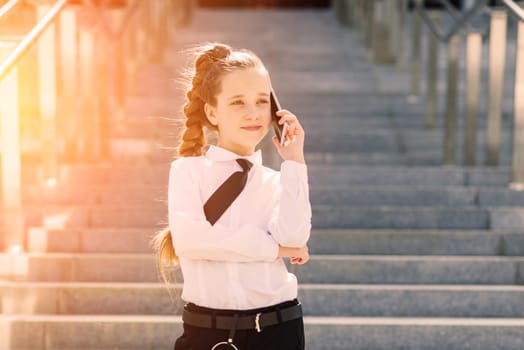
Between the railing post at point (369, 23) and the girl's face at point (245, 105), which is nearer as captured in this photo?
the girl's face at point (245, 105)

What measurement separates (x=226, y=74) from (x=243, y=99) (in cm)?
7

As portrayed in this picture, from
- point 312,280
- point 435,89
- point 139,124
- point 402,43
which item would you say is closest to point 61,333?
point 312,280

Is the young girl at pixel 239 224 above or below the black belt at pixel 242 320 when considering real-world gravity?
above

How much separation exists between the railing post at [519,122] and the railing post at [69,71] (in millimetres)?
2293

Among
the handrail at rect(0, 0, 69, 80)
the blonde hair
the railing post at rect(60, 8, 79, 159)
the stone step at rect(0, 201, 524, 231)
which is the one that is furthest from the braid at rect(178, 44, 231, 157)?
the railing post at rect(60, 8, 79, 159)

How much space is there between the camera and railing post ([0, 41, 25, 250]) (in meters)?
4.49

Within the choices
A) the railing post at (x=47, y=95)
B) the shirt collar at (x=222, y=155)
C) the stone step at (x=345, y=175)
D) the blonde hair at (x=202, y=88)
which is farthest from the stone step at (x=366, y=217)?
the shirt collar at (x=222, y=155)

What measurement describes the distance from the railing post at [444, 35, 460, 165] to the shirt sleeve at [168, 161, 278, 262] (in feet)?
12.4

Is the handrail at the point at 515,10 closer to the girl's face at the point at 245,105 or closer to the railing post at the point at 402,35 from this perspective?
the girl's face at the point at 245,105

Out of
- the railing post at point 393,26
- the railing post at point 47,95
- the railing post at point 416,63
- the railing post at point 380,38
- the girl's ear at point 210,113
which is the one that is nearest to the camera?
the girl's ear at point 210,113

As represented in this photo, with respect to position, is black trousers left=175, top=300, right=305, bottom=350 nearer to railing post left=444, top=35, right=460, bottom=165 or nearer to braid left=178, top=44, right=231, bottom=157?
braid left=178, top=44, right=231, bottom=157

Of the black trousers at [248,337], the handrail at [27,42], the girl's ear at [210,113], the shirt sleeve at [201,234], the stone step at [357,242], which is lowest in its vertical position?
the stone step at [357,242]

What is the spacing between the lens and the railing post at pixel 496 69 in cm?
554

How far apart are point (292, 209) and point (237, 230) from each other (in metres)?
0.13
